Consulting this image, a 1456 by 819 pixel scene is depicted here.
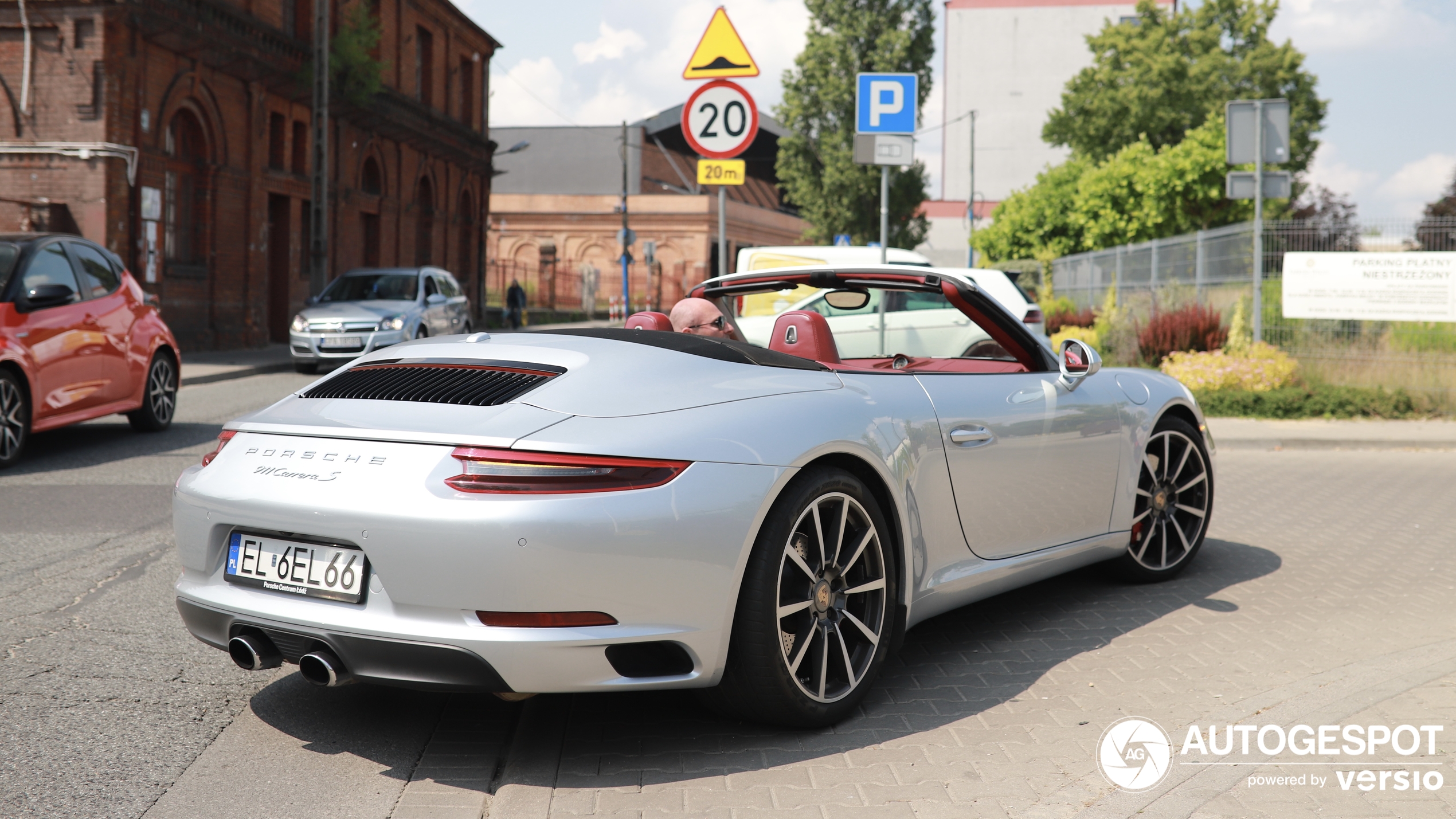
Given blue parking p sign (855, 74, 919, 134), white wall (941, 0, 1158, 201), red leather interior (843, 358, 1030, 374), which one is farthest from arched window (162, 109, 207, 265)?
white wall (941, 0, 1158, 201)

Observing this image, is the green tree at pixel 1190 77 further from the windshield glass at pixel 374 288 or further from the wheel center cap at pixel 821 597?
the wheel center cap at pixel 821 597

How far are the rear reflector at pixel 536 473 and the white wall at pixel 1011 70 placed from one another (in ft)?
243

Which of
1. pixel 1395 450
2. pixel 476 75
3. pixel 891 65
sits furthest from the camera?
pixel 891 65

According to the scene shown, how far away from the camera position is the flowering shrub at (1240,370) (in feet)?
47.9

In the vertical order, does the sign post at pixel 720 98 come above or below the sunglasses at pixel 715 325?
above

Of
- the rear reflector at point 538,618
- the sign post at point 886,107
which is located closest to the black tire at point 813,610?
the rear reflector at point 538,618

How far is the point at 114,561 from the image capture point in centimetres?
594

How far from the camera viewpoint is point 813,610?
365cm

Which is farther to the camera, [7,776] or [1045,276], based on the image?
[1045,276]

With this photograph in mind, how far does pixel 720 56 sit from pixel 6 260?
223 inches

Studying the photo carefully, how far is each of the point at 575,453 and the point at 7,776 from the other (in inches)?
67.8

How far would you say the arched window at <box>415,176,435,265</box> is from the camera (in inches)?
1517

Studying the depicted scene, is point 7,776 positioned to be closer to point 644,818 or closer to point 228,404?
point 644,818

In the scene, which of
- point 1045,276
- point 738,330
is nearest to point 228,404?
point 738,330
